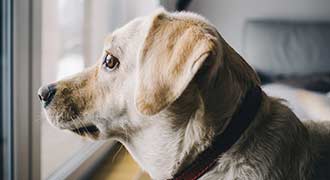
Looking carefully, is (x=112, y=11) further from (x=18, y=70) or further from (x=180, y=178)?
(x=180, y=178)

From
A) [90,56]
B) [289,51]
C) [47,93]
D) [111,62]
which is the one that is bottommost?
[289,51]

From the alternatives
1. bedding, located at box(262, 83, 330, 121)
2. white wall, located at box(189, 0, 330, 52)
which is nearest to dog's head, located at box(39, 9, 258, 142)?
bedding, located at box(262, 83, 330, 121)

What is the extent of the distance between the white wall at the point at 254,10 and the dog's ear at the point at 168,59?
347cm

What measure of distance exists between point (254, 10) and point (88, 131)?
3.46m

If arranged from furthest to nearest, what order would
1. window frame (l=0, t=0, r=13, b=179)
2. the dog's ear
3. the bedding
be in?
1. the bedding
2. window frame (l=0, t=0, r=13, b=179)
3. the dog's ear

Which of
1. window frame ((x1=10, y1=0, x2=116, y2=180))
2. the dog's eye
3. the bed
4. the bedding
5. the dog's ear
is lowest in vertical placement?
the bed

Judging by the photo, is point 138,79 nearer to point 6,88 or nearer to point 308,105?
point 6,88

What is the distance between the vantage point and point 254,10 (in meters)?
4.47

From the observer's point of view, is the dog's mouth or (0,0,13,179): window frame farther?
(0,0,13,179): window frame

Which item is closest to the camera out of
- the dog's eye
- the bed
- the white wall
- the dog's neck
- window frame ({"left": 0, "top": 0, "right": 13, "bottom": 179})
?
the dog's neck

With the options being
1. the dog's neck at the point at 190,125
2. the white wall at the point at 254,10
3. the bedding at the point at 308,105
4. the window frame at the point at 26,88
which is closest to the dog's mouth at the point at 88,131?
the dog's neck at the point at 190,125

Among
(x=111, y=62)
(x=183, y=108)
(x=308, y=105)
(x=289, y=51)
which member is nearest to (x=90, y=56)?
(x=308, y=105)

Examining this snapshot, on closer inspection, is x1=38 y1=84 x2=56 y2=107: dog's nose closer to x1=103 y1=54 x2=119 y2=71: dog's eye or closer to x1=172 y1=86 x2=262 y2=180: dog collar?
x1=103 y1=54 x2=119 y2=71: dog's eye

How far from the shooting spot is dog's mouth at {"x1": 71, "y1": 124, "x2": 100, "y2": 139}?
4.10 ft
